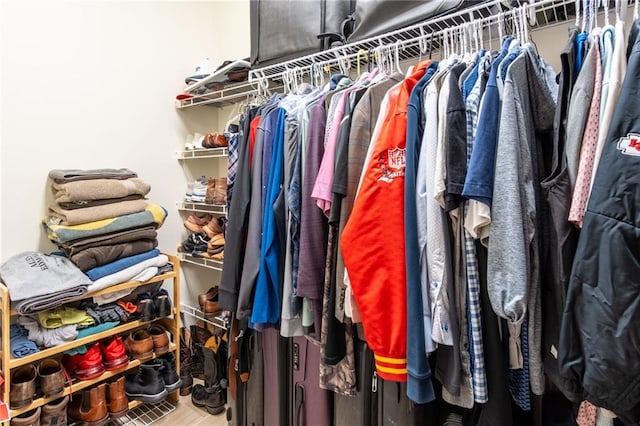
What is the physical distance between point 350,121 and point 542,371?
2.38ft

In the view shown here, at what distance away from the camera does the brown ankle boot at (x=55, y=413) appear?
1.39m

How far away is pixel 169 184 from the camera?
2.11m

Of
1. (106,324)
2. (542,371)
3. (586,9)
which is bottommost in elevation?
(106,324)

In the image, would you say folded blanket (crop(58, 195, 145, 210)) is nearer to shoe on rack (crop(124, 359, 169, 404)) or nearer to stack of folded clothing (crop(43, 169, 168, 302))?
stack of folded clothing (crop(43, 169, 168, 302))

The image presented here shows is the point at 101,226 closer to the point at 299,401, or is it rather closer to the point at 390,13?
the point at 299,401

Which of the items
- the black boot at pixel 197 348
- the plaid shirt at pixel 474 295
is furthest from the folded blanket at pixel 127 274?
the plaid shirt at pixel 474 295

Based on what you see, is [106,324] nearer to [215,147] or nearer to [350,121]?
[215,147]

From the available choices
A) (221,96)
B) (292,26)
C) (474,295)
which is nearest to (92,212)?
(221,96)

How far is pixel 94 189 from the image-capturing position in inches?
61.4

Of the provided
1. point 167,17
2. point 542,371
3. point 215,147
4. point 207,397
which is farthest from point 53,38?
point 542,371

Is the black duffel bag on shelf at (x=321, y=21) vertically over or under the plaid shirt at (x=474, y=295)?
over

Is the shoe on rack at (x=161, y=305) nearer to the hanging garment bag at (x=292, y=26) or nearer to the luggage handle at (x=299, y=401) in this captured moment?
the luggage handle at (x=299, y=401)

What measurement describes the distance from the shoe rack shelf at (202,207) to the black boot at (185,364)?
0.76 meters

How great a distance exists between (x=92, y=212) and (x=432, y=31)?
60.8 inches
